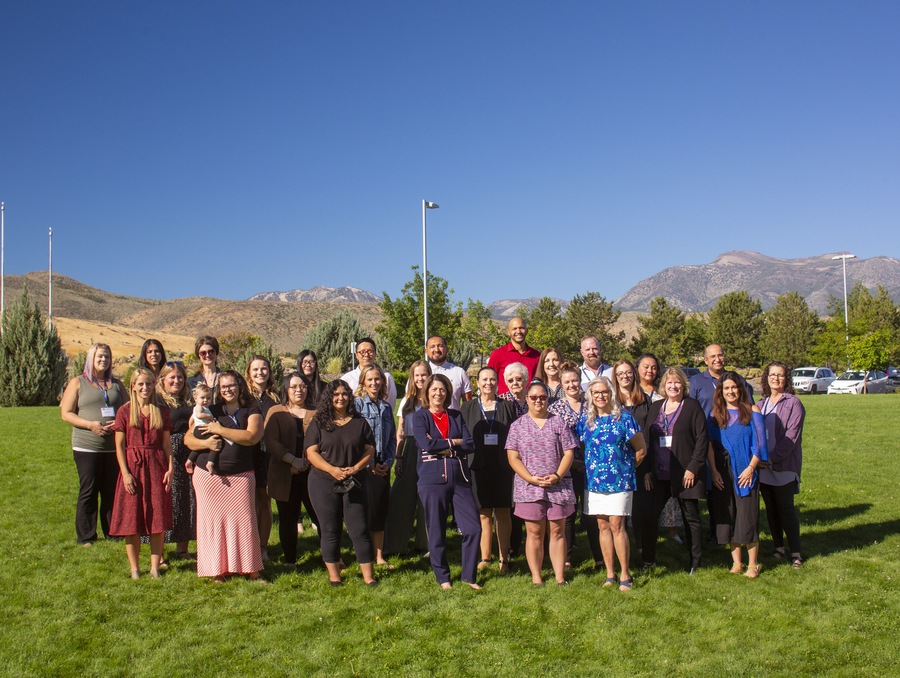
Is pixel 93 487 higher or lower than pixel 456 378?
lower

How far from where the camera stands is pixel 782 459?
221 inches

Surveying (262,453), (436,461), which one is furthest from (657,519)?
(262,453)

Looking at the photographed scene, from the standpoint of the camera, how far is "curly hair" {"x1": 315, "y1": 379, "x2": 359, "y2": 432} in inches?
202

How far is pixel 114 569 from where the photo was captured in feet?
18.2

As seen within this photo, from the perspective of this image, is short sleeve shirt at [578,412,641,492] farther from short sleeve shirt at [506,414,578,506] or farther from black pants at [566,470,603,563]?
black pants at [566,470,603,563]

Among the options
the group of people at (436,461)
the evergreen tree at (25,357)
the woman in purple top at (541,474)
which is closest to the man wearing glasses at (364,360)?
the group of people at (436,461)

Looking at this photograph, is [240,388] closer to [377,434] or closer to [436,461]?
[377,434]

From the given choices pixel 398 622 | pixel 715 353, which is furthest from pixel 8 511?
pixel 715 353

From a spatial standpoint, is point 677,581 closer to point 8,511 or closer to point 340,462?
point 340,462

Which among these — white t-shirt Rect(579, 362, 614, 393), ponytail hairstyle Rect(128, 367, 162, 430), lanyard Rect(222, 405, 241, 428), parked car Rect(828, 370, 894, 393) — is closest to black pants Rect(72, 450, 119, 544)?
ponytail hairstyle Rect(128, 367, 162, 430)

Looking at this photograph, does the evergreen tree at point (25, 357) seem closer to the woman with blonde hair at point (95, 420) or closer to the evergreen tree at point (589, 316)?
the woman with blonde hair at point (95, 420)

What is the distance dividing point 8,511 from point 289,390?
14.9 ft

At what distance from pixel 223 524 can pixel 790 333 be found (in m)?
52.1

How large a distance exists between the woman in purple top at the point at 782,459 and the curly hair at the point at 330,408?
3764 mm
